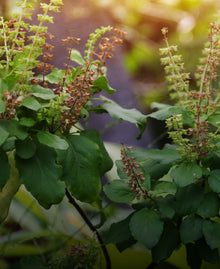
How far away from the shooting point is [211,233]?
2.71ft

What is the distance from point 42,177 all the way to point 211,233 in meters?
0.40

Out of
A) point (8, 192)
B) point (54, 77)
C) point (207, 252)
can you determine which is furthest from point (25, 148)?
point (207, 252)

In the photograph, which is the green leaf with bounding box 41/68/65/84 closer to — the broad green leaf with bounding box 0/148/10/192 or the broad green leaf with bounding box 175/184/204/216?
the broad green leaf with bounding box 0/148/10/192

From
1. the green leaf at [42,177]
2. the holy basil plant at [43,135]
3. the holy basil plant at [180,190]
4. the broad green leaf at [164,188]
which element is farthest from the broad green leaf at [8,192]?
the broad green leaf at [164,188]

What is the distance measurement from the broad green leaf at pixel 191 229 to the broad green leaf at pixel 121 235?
0.44ft

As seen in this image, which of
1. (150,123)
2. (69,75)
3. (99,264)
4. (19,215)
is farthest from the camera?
(150,123)

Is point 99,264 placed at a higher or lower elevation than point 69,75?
lower

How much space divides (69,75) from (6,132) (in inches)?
11.8

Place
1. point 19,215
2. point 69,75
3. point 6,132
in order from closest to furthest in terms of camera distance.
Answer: point 6,132 → point 69,75 → point 19,215

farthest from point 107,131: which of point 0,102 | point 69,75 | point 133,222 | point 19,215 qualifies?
point 0,102

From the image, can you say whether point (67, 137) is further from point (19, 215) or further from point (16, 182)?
point (19, 215)

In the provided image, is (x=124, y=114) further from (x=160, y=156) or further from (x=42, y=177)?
(x=42, y=177)

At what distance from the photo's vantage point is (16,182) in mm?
877

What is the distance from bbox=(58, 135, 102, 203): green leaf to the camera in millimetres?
805
